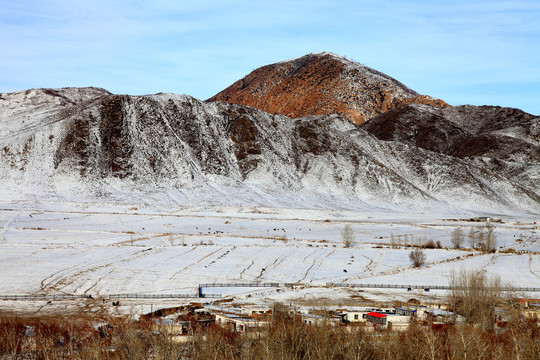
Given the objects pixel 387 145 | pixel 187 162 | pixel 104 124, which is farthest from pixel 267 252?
pixel 387 145

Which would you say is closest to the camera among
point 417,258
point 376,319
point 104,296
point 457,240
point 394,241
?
point 376,319

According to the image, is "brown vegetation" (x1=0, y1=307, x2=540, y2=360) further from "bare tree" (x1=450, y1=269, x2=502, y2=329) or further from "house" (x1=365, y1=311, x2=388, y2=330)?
"bare tree" (x1=450, y1=269, x2=502, y2=329)

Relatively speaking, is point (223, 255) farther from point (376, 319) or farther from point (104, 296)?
point (376, 319)

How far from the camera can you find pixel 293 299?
5547 cm

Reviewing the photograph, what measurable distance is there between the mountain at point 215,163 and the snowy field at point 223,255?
80.9ft

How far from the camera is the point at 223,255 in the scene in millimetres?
76875

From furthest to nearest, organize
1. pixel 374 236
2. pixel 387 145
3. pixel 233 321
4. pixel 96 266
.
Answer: pixel 387 145 → pixel 374 236 → pixel 96 266 → pixel 233 321

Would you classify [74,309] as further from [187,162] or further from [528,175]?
[528,175]

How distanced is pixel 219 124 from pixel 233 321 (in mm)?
140767

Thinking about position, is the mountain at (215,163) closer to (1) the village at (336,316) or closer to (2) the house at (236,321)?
(1) the village at (336,316)

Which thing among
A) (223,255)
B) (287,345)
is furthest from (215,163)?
(287,345)

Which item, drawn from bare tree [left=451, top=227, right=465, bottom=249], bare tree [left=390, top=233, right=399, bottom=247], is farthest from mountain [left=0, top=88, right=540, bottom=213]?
bare tree [left=451, top=227, right=465, bottom=249]

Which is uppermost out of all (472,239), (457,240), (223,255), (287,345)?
(457,240)

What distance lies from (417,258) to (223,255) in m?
25.7
